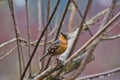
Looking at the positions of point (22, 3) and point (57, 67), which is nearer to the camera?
point (57, 67)

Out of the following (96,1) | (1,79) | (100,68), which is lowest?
(1,79)

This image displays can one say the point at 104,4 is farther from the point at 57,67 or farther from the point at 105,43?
the point at 57,67

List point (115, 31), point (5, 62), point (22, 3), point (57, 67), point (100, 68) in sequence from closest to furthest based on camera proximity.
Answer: point (57, 67) < point (115, 31) < point (22, 3) < point (100, 68) < point (5, 62)

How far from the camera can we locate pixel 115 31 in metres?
1.55

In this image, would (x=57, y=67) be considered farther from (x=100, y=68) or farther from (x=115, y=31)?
(x=100, y=68)

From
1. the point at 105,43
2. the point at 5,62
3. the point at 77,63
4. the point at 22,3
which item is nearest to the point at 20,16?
the point at 22,3

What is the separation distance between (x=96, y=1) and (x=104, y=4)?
0.17ft

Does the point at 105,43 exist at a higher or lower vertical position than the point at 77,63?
lower

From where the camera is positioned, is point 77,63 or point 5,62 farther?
point 5,62

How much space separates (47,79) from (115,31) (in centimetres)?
95

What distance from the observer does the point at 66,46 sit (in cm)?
64

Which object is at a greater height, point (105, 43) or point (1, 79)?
point (105, 43)

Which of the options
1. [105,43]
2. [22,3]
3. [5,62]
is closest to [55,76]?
[22,3]

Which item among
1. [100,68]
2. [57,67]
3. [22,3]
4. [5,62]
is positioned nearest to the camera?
[57,67]
